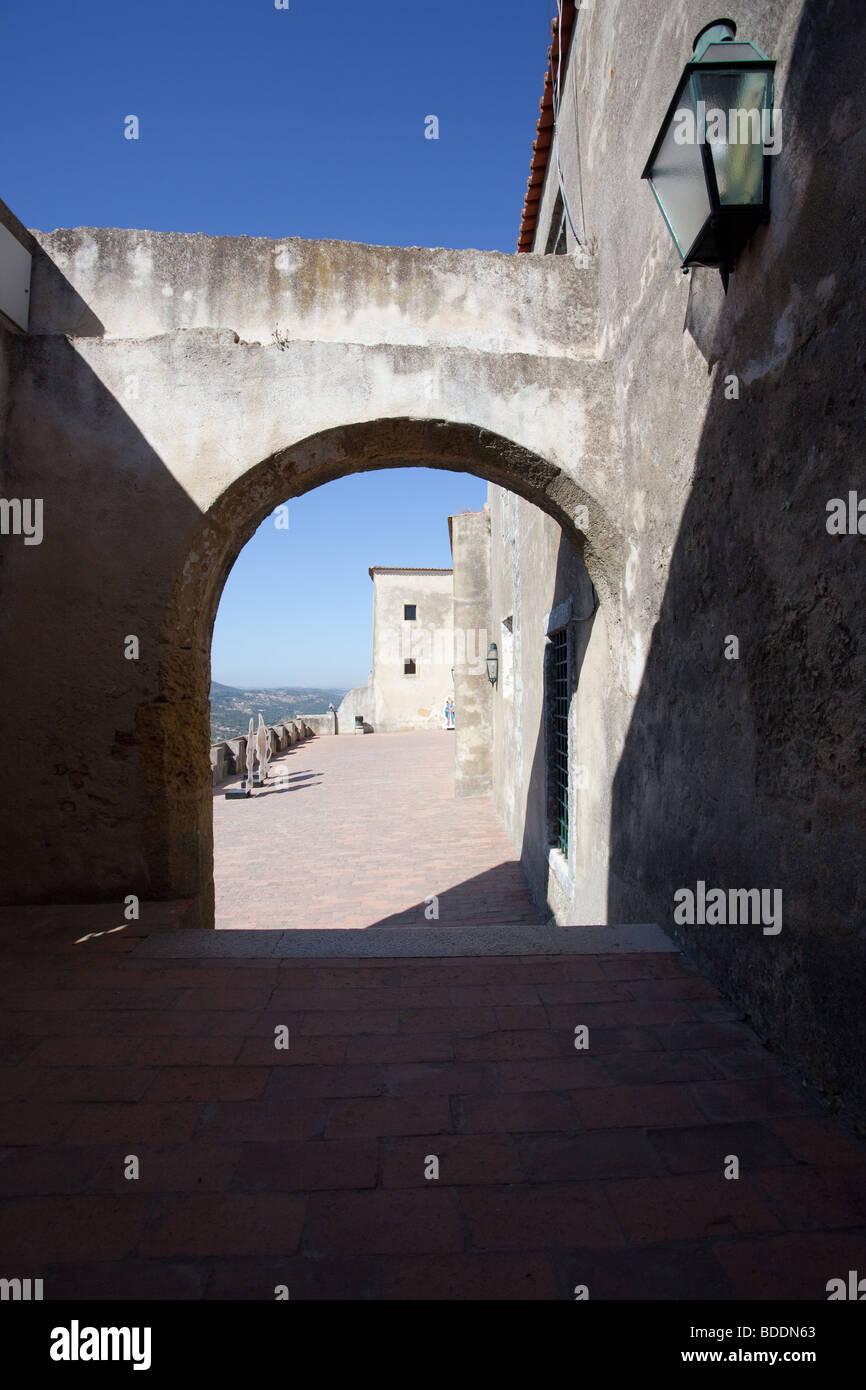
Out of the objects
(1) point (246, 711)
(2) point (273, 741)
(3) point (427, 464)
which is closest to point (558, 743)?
(3) point (427, 464)

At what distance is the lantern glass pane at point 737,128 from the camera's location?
2143 millimetres

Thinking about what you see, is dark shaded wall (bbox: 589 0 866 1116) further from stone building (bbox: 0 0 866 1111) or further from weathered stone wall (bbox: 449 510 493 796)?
weathered stone wall (bbox: 449 510 493 796)

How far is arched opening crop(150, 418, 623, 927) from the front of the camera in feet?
12.4

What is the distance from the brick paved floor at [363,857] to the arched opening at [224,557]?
2623mm

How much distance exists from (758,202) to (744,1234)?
2715 mm

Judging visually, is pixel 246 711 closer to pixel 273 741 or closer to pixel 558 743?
pixel 273 741

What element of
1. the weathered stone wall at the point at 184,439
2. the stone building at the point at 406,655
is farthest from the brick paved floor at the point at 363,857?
the stone building at the point at 406,655

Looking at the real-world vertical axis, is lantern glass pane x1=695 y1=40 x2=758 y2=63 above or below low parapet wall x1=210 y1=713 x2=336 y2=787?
above

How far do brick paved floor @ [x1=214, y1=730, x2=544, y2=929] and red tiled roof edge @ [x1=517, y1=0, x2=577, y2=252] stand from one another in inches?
254

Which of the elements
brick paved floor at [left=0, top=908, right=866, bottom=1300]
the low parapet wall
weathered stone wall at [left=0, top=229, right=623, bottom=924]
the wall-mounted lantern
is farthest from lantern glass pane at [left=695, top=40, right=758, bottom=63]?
the low parapet wall

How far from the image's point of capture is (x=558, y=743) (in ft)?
21.4

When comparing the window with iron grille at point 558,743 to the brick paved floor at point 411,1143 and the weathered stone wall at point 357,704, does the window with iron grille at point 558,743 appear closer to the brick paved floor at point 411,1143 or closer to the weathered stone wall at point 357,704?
the brick paved floor at point 411,1143

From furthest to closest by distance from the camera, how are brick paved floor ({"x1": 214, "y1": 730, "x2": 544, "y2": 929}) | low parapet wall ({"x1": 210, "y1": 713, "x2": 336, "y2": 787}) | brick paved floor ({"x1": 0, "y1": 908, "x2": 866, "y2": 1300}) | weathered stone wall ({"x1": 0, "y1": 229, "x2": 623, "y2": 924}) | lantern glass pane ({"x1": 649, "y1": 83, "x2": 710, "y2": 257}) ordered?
1. low parapet wall ({"x1": 210, "y1": 713, "x2": 336, "y2": 787})
2. brick paved floor ({"x1": 214, "y1": 730, "x2": 544, "y2": 929})
3. weathered stone wall ({"x1": 0, "y1": 229, "x2": 623, "y2": 924})
4. lantern glass pane ({"x1": 649, "y1": 83, "x2": 710, "y2": 257})
5. brick paved floor ({"x1": 0, "y1": 908, "x2": 866, "y2": 1300})

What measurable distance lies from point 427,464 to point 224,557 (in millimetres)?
1330
